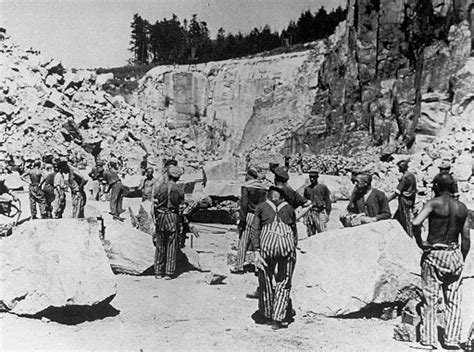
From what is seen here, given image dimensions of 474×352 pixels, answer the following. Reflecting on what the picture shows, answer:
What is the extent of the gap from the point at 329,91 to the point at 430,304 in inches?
1549

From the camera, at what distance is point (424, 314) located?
4.79m

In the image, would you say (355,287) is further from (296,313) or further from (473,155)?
(473,155)

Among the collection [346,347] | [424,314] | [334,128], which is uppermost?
[334,128]

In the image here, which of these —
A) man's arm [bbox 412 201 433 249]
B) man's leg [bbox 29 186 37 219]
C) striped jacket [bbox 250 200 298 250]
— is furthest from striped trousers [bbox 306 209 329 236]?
man's leg [bbox 29 186 37 219]

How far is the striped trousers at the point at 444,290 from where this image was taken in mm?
4695

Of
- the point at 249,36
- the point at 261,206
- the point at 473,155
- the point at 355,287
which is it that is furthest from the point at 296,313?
the point at 249,36

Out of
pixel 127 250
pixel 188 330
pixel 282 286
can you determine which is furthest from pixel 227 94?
pixel 188 330

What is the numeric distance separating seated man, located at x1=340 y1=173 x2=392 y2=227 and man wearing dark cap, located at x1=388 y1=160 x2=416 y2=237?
1777 millimetres

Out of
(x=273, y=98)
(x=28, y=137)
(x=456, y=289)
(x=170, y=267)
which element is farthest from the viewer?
(x=273, y=98)

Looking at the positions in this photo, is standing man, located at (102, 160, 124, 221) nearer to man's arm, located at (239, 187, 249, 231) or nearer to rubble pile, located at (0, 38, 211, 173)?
man's arm, located at (239, 187, 249, 231)

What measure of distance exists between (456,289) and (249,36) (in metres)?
66.0

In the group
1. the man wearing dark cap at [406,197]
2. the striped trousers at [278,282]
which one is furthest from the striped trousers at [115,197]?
the striped trousers at [278,282]

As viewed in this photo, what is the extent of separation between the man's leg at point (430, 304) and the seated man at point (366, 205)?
1.69 metres

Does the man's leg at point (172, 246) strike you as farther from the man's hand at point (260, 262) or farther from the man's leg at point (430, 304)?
the man's leg at point (430, 304)
